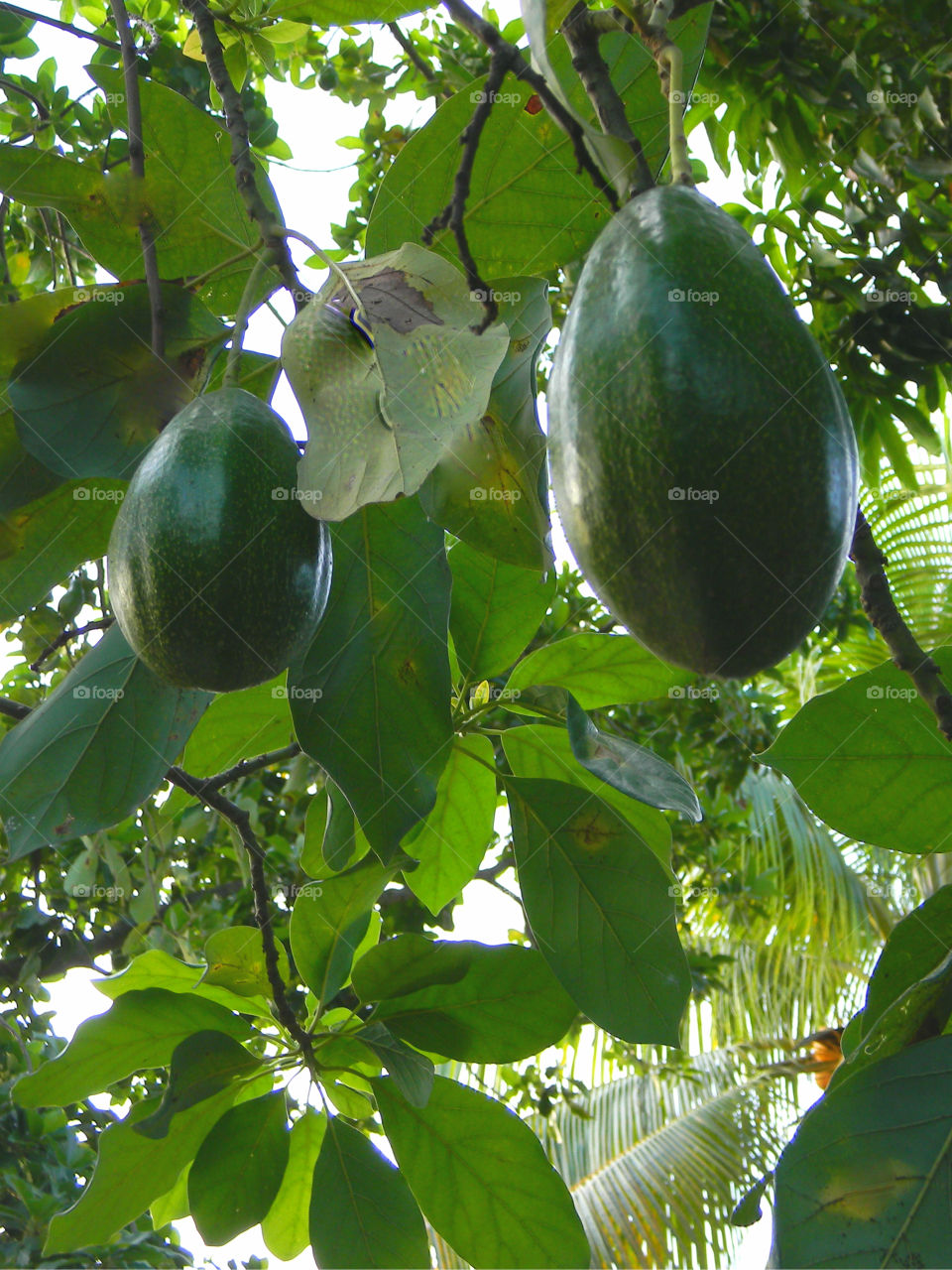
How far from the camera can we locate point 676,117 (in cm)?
57

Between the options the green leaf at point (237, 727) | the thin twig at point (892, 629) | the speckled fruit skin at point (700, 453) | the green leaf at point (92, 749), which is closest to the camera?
the speckled fruit skin at point (700, 453)

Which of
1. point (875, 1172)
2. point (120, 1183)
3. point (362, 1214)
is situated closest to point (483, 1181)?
point (362, 1214)

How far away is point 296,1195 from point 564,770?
1.91 ft

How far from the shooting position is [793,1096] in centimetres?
545

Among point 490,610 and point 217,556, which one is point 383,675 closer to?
point 217,556

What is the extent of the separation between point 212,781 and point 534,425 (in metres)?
0.58

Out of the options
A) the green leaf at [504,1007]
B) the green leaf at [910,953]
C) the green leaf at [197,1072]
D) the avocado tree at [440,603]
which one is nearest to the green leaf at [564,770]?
the avocado tree at [440,603]

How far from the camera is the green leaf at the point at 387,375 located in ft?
1.72

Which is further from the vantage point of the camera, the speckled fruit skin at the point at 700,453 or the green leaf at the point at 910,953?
the green leaf at the point at 910,953

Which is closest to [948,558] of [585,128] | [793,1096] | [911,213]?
[793,1096]

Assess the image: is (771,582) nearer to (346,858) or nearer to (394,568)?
(394,568)

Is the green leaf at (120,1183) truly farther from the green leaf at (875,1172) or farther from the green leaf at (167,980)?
the green leaf at (875,1172)

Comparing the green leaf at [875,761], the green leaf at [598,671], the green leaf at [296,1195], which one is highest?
the green leaf at [598,671]

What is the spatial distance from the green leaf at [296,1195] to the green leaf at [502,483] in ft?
2.54
